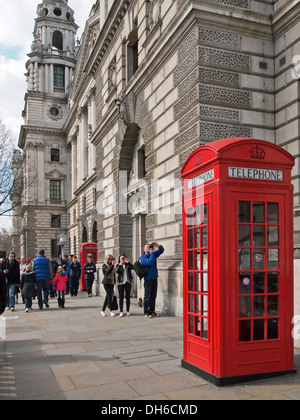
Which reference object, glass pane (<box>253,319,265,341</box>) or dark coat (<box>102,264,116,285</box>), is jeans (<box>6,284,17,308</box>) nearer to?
dark coat (<box>102,264,116,285</box>)

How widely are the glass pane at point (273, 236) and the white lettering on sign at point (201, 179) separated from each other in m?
0.97

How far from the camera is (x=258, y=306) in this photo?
541cm

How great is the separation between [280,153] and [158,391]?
10.6 feet

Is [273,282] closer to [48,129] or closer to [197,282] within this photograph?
[197,282]

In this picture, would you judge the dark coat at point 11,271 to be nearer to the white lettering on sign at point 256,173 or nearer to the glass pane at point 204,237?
the glass pane at point 204,237

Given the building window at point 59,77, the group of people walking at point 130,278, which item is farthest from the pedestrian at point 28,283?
the building window at point 59,77

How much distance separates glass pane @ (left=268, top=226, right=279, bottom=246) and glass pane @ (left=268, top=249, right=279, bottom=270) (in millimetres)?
87

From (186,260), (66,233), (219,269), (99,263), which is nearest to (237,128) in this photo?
(186,260)

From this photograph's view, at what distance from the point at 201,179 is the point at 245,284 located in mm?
1435

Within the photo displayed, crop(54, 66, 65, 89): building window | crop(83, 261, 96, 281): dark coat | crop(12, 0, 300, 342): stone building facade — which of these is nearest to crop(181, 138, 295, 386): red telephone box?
crop(12, 0, 300, 342): stone building facade

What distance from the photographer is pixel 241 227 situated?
5379mm

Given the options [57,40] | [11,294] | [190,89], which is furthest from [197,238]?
[57,40]

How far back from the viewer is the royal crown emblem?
5.48 metres

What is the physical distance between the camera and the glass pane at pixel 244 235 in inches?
212
